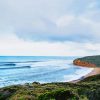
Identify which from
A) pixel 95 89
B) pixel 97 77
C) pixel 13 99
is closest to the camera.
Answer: pixel 13 99

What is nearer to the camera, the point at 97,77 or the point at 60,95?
the point at 60,95

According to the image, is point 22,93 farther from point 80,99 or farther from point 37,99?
point 80,99

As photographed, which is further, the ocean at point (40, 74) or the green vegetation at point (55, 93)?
the ocean at point (40, 74)

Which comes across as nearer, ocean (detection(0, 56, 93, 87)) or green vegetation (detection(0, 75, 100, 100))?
green vegetation (detection(0, 75, 100, 100))

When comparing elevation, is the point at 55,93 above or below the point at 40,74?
above

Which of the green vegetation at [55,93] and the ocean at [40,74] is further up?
the green vegetation at [55,93]

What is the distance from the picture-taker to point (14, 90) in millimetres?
11984

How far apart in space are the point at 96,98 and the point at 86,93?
40cm

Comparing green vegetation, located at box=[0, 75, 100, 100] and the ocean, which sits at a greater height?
green vegetation, located at box=[0, 75, 100, 100]

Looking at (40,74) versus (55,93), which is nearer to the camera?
(55,93)

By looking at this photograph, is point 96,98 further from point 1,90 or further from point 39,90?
point 1,90

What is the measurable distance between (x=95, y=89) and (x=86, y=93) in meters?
0.73

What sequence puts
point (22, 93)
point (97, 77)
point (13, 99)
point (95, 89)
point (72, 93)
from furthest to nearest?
point (97, 77)
point (95, 89)
point (22, 93)
point (13, 99)
point (72, 93)

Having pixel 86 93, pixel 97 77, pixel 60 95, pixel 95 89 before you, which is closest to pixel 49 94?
pixel 60 95
